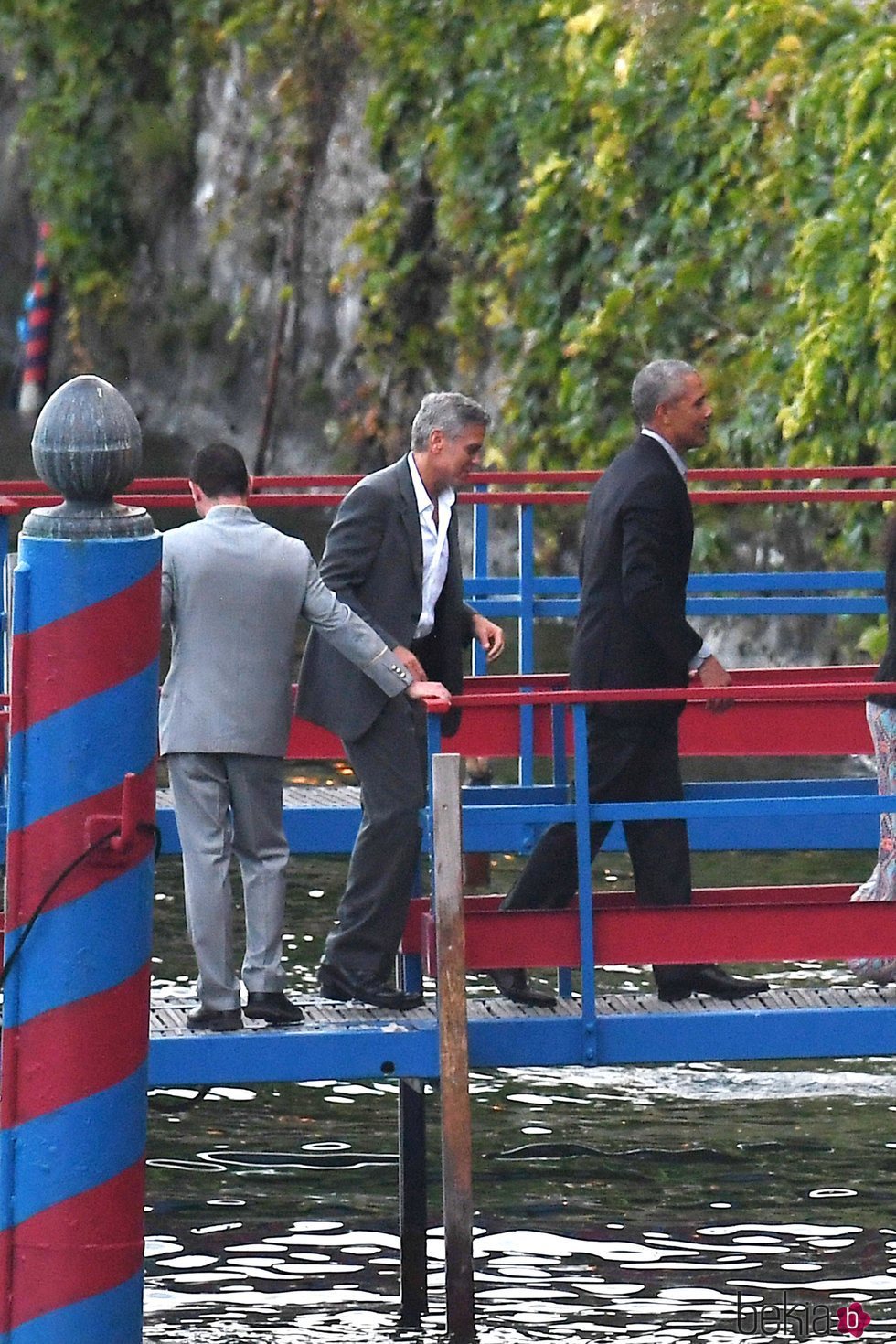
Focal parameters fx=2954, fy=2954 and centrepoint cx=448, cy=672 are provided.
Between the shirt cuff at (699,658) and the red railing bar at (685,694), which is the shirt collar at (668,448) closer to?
the shirt cuff at (699,658)

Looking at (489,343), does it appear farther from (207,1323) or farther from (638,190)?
(207,1323)

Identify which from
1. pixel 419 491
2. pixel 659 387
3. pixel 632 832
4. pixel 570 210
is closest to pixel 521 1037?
pixel 632 832

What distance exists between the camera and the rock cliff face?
2395 cm

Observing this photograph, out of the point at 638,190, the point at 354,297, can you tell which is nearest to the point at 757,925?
the point at 638,190

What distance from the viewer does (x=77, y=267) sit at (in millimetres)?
28984

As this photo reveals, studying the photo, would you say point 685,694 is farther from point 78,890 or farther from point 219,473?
point 78,890

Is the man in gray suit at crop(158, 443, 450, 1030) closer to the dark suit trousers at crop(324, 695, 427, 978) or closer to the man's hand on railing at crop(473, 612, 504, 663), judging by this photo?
the dark suit trousers at crop(324, 695, 427, 978)

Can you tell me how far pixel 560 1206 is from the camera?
342 inches

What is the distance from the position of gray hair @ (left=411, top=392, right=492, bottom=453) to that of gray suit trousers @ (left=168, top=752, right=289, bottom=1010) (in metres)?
0.88

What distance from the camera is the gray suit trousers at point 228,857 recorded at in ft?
23.0

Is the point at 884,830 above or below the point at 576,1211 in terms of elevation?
above

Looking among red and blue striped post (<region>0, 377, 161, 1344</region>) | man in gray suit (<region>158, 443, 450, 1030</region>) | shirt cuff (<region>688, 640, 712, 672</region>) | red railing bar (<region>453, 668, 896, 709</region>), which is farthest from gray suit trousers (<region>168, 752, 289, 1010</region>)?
red and blue striped post (<region>0, 377, 161, 1344</region>)

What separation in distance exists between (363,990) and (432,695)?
2.66 feet

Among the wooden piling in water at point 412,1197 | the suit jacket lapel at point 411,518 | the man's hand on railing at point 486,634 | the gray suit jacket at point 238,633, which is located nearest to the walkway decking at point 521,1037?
the wooden piling in water at point 412,1197
